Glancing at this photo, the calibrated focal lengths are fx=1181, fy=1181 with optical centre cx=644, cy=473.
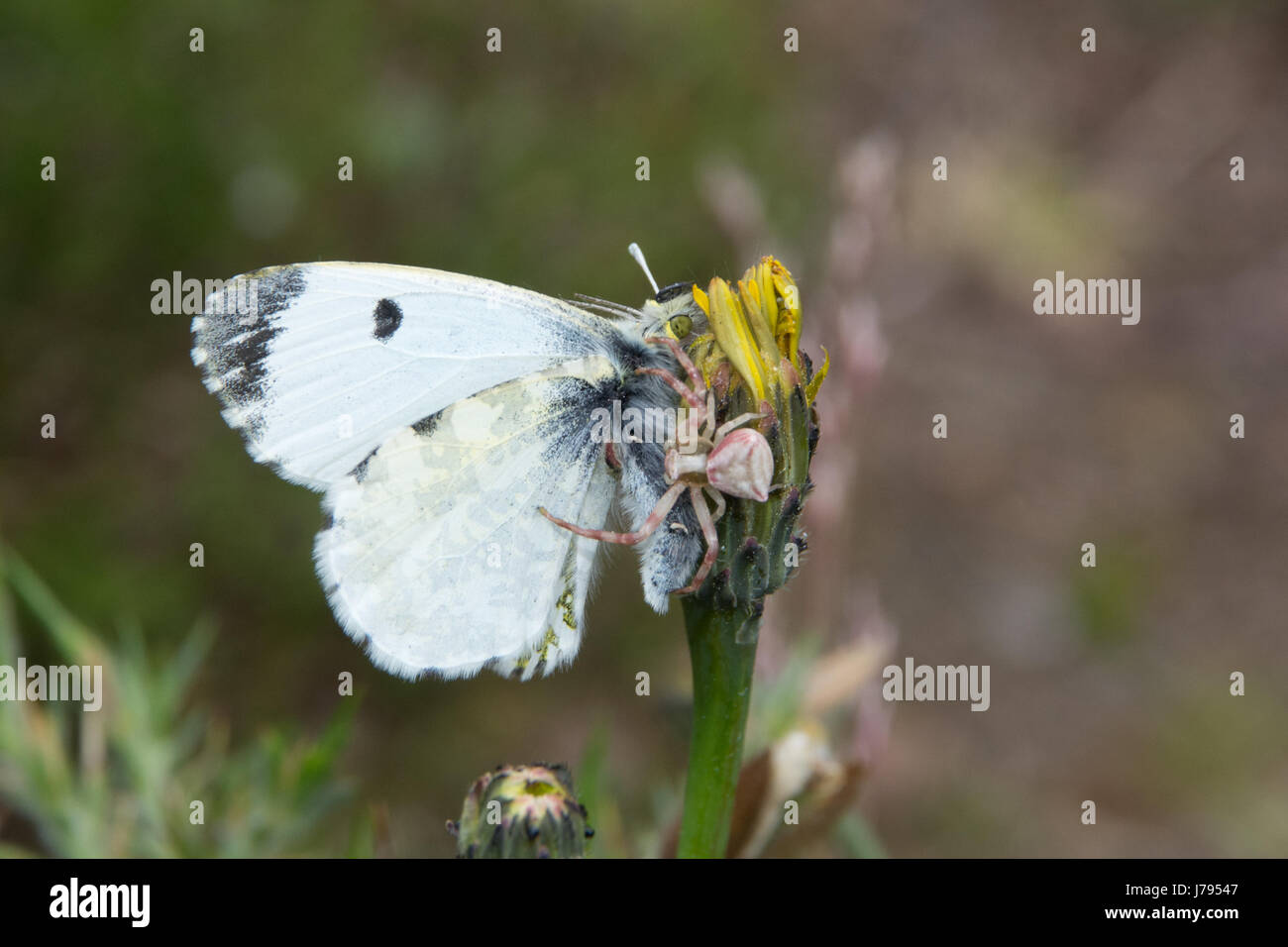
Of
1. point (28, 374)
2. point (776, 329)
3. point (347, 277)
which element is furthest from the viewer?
point (28, 374)

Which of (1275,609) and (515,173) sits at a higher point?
(515,173)

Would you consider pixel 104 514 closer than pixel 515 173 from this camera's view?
Yes

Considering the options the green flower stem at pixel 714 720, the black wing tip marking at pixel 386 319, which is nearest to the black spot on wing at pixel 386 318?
the black wing tip marking at pixel 386 319

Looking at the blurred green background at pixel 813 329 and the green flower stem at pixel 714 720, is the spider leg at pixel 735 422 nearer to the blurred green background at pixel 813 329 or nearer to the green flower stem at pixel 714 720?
the green flower stem at pixel 714 720

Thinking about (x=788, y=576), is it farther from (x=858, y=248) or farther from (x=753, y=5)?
(x=753, y=5)

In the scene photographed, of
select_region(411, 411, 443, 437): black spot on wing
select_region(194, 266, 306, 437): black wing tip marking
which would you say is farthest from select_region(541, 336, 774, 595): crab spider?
select_region(194, 266, 306, 437): black wing tip marking

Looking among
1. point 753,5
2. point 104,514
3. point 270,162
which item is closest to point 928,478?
point 753,5

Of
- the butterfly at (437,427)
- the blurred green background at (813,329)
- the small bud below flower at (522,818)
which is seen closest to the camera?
the small bud below flower at (522,818)

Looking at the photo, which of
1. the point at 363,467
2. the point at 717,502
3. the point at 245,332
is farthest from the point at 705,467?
the point at 245,332
